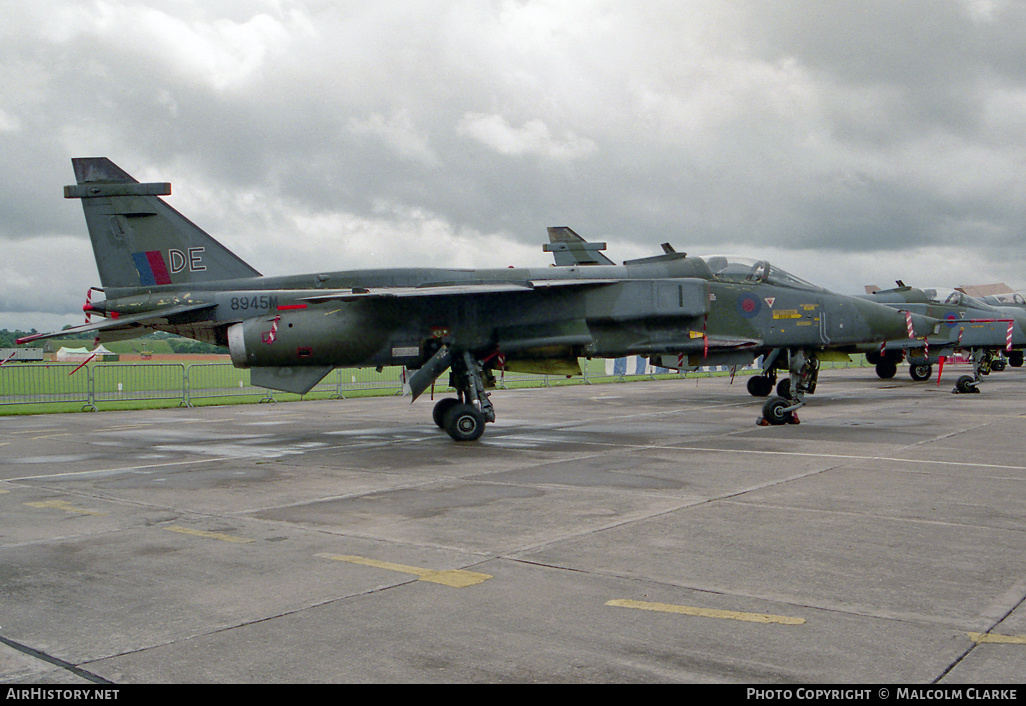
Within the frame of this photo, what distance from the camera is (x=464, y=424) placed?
12.4 meters

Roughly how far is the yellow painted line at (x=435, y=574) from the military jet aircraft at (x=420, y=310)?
6942mm

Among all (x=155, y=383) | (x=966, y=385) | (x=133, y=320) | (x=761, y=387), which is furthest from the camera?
(x=155, y=383)

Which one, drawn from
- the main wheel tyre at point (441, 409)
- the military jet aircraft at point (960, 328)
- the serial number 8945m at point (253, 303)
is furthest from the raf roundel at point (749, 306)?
the military jet aircraft at point (960, 328)

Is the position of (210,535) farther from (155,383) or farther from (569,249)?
(155,383)

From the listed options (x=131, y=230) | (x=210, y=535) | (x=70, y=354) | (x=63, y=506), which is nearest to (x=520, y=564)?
(x=210, y=535)

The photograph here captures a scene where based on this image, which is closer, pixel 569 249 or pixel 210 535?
pixel 210 535

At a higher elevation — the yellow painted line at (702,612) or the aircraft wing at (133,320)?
the aircraft wing at (133,320)

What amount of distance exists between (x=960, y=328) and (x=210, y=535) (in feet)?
76.5

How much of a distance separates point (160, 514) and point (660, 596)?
4.56m

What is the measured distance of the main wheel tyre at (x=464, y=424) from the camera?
12.4 meters

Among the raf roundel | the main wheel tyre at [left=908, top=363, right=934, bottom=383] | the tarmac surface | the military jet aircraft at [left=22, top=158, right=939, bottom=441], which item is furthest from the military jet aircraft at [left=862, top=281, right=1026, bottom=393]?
the tarmac surface

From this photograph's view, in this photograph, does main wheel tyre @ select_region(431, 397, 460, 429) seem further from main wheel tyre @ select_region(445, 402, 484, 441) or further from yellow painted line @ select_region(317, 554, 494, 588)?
yellow painted line @ select_region(317, 554, 494, 588)

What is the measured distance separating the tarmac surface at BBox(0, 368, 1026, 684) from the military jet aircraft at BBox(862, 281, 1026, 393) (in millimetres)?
13965

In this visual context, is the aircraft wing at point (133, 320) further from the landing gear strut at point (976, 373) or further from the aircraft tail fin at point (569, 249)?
the landing gear strut at point (976, 373)
